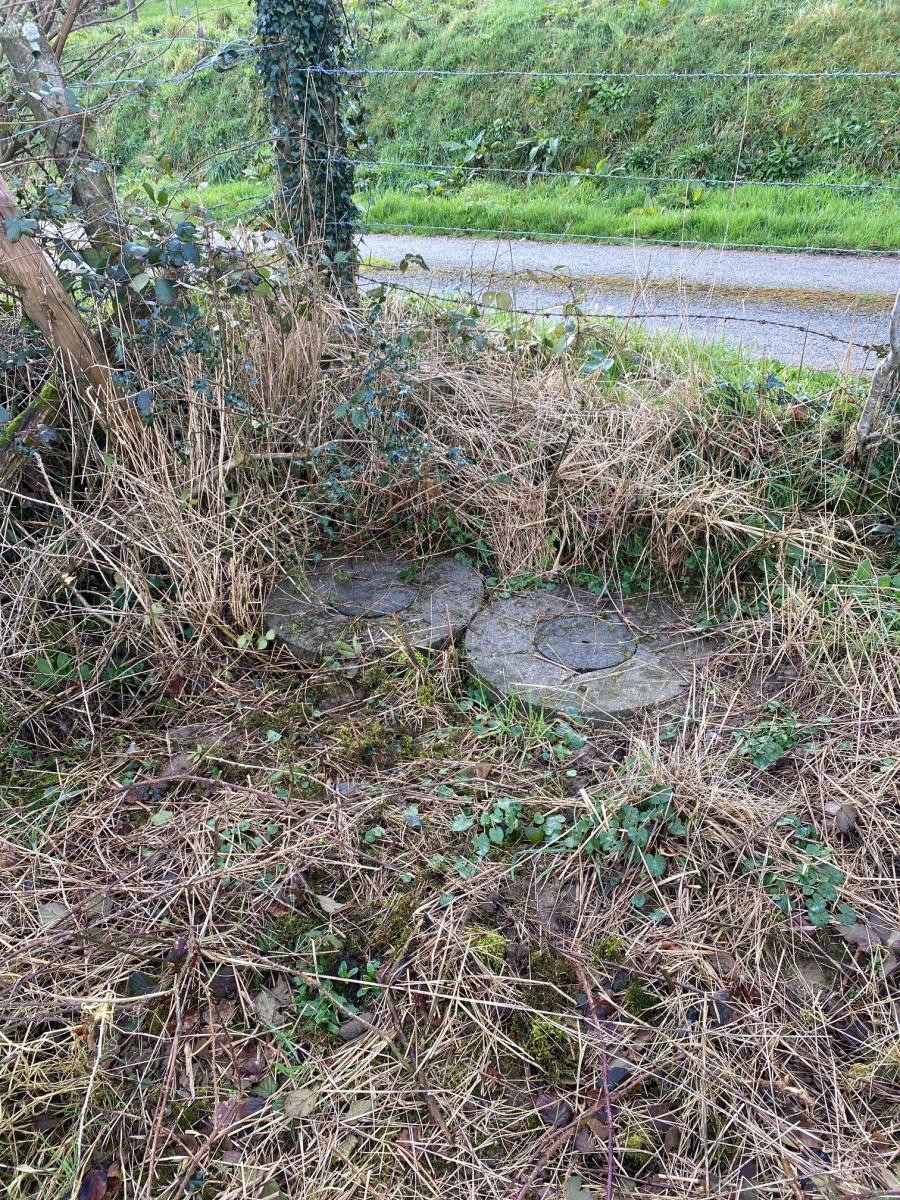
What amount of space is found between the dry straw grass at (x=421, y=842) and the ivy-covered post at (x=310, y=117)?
2.64 feet

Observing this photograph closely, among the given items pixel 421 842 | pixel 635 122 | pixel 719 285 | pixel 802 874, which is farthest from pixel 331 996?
pixel 635 122

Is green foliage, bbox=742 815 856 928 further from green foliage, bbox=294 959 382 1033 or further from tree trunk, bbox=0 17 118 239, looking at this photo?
tree trunk, bbox=0 17 118 239

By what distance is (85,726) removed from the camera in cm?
315

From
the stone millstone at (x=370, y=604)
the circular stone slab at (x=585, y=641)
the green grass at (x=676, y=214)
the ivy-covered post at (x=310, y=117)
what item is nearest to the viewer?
the circular stone slab at (x=585, y=641)

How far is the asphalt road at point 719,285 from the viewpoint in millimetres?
5016

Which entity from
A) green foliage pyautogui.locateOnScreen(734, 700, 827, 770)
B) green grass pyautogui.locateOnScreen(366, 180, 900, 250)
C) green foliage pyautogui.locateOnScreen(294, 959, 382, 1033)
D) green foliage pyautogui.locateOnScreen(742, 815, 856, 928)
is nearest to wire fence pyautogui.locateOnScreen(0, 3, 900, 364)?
green grass pyautogui.locateOnScreen(366, 180, 900, 250)

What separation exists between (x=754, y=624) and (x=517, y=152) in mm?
7734

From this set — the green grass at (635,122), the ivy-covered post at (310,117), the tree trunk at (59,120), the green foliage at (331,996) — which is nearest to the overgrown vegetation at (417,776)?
the green foliage at (331,996)

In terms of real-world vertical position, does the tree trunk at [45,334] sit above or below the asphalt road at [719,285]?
above

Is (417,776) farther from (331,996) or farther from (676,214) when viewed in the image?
(676,214)

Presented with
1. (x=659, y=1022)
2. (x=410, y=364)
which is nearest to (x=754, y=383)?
(x=410, y=364)

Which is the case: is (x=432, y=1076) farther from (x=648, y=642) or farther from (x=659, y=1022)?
(x=648, y=642)

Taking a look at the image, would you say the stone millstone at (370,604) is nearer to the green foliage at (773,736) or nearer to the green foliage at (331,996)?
the green foliage at (773,736)

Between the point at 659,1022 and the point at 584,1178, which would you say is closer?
the point at 584,1178
